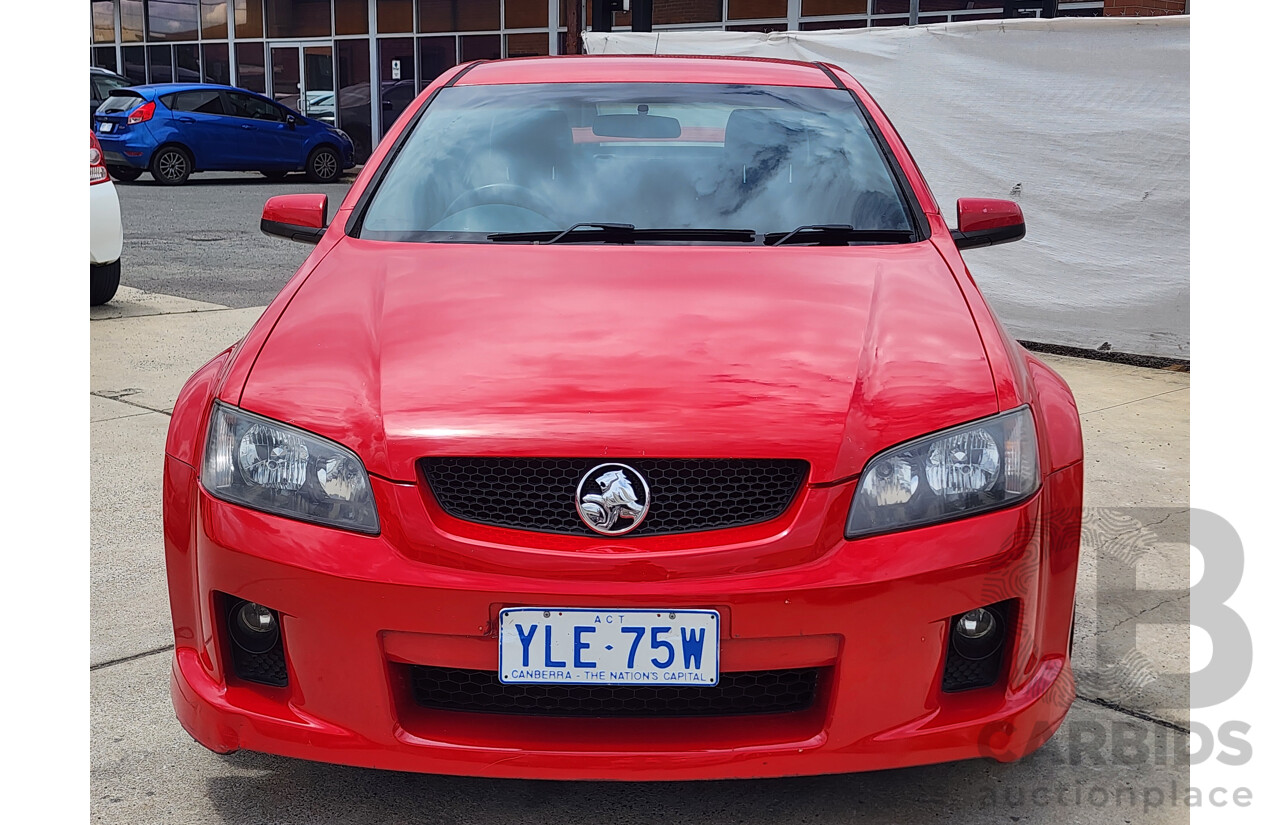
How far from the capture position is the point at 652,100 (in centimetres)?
360

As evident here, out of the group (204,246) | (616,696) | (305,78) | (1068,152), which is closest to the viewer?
(616,696)

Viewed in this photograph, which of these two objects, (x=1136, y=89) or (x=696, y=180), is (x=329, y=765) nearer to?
(x=696, y=180)

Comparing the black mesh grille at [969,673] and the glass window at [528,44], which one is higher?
the glass window at [528,44]

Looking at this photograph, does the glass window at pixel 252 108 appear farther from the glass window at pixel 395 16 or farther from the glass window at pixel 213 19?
the glass window at pixel 213 19

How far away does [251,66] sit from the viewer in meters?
27.6

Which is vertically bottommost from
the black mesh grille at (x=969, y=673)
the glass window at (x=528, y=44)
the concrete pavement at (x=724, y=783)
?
the concrete pavement at (x=724, y=783)

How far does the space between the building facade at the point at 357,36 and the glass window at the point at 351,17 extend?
0.07 feet

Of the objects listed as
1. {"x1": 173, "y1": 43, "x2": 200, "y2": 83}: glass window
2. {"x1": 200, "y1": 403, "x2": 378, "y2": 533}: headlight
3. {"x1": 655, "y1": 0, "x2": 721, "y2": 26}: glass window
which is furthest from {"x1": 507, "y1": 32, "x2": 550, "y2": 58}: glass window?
{"x1": 200, "y1": 403, "x2": 378, "y2": 533}: headlight

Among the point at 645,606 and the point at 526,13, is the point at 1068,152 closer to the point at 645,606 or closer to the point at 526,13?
the point at 645,606

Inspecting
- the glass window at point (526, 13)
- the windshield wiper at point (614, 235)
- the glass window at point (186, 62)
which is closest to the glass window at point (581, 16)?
the glass window at point (526, 13)

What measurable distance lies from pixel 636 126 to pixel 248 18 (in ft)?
86.6

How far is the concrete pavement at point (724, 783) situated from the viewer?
8.36 feet

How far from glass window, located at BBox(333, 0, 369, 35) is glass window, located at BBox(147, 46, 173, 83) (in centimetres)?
568

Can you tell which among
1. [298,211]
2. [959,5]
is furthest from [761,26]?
[298,211]
